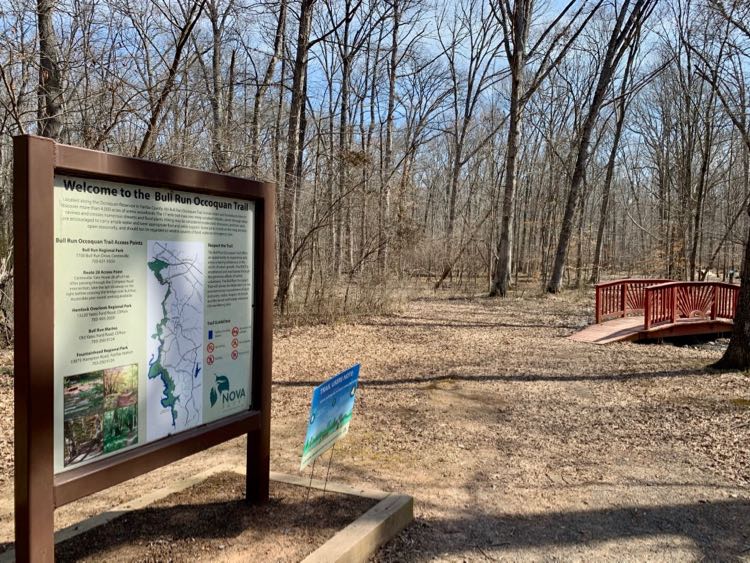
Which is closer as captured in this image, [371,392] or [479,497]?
[479,497]

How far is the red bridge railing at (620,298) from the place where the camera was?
1365cm

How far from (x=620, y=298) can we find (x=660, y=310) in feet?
4.97

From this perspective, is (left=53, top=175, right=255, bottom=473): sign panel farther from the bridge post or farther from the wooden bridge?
the bridge post

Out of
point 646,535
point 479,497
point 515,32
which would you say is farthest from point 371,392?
point 515,32

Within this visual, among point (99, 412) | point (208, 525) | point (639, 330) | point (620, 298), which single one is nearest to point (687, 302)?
point (620, 298)

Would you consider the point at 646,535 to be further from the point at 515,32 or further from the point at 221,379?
the point at 515,32

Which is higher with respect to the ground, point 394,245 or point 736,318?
point 394,245

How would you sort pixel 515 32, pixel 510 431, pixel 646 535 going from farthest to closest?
1. pixel 515 32
2. pixel 510 431
3. pixel 646 535

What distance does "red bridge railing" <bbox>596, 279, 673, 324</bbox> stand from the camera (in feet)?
44.8

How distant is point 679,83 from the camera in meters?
29.1

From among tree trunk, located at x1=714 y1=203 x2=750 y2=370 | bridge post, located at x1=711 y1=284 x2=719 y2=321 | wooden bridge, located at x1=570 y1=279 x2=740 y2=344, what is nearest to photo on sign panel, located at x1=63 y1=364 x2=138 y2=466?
tree trunk, located at x1=714 y1=203 x2=750 y2=370

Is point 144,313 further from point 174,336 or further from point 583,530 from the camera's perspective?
point 583,530

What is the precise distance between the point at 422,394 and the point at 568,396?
1780mm

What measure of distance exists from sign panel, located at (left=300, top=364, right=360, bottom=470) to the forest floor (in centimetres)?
68
